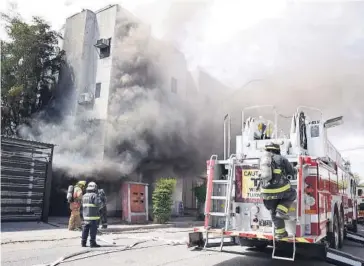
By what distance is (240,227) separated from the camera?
576 centimetres

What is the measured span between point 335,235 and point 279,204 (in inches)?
98.9

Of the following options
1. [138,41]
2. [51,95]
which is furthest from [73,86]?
[138,41]

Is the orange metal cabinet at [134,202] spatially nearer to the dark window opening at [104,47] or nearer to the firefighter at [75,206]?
the firefighter at [75,206]

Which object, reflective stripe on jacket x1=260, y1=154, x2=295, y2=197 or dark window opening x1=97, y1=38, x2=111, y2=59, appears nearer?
reflective stripe on jacket x1=260, y1=154, x2=295, y2=197

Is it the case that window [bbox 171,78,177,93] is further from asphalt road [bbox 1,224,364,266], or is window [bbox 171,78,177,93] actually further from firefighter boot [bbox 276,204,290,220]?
firefighter boot [bbox 276,204,290,220]

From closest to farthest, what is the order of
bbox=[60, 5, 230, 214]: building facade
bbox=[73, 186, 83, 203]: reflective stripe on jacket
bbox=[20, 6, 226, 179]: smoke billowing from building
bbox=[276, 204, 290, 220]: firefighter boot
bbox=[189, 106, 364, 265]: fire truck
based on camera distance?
bbox=[276, 204, 290, 220]: firefighter boot < bbox=[189, 106, 364, 265]: fire truck < bbox=[73, 186, 83, 203]: reflective stripe on jacket < bbox=[20, 6, 226, 179]: smoke billowing from building < bbox=[60, 5, 230, 214]: building facade

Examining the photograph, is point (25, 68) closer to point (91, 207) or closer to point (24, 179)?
point (24, 179)

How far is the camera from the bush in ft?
46.3

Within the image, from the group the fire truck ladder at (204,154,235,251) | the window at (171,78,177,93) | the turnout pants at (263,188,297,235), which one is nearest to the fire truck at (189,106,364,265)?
the fire truck ladder at (204,154,235,251)

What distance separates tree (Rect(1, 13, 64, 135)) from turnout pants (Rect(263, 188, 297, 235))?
1437 cm

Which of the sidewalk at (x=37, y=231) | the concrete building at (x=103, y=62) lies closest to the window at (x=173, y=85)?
the concrete building at (x=103, y=62)

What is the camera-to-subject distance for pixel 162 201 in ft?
46.7

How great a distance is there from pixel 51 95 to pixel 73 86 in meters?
1.56

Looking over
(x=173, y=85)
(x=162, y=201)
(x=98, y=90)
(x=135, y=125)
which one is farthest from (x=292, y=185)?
(x=98, y=90)
